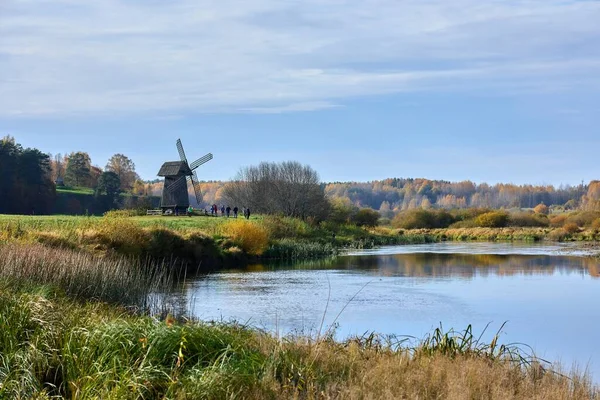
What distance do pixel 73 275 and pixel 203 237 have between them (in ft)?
71.9

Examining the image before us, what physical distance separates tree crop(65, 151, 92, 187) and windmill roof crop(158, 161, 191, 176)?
37742mm

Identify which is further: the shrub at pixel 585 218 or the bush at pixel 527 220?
the bush at pixel 527 220

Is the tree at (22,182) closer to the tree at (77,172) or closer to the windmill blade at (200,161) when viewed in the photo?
the windmill blade at (200,161)

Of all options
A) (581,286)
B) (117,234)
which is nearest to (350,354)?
(581,286)

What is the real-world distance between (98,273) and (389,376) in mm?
9534

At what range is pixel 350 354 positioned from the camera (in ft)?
34.3

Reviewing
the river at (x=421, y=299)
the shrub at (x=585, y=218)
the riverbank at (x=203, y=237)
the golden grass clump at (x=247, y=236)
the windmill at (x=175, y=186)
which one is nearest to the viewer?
the river at (x=421, y=299)

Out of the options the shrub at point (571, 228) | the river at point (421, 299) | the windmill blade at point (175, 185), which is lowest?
the river at point (421, 299)

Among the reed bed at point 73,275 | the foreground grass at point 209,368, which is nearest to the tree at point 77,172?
the reed bed at point 73,275

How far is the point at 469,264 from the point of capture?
37.9 metres

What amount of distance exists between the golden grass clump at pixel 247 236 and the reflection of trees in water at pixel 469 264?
15.7 ft

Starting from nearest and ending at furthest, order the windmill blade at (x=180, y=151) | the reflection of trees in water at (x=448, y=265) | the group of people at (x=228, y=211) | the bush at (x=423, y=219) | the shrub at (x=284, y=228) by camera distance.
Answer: the reflection of trees in water at (x=448, y=265), the shrub at (x=284, y=228), the group of people at (x=228, y=211), the windmill blade at (x=180, y=151), the bush at (x=423, y=219)

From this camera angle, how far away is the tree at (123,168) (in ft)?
341

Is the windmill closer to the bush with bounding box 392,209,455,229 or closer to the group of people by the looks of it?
the group of people
